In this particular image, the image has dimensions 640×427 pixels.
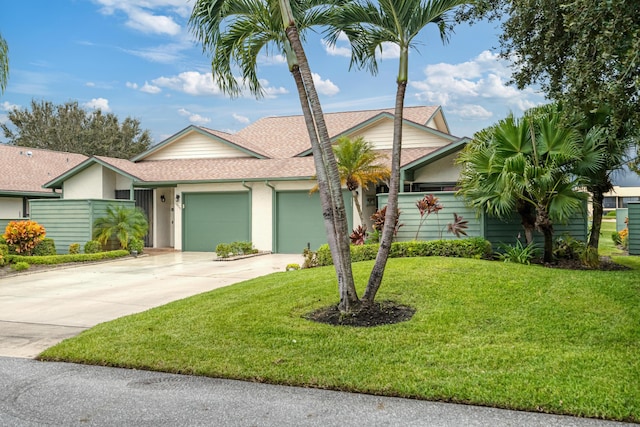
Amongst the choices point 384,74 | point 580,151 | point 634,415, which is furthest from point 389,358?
point 580,151

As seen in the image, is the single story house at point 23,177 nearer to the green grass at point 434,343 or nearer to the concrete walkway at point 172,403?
the green grass at point 434,343

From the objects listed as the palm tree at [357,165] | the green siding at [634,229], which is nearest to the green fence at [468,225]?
the palm tree at [357,165]

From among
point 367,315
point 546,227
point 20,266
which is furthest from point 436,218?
point 20,266

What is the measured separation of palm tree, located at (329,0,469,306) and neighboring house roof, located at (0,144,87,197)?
1911cm

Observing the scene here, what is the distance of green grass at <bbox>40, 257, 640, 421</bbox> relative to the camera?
15.1 ft

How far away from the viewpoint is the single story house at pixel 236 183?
18078 mm

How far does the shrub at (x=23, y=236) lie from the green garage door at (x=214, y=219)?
543cm

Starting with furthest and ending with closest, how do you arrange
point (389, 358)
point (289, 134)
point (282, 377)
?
1. point (289, 134)
2. point (389, 358)
3. point (282, 377)

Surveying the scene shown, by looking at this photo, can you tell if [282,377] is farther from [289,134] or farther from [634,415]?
[289,134]

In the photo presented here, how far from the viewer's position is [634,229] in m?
15.4

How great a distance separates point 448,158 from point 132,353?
1272 centimetres

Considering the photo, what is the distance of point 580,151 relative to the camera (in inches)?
420

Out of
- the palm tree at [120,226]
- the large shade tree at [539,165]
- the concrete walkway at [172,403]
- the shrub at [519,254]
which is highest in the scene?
the large shade tree at [539,165]

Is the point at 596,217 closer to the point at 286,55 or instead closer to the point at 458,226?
the point at 458,226
